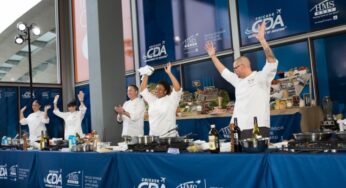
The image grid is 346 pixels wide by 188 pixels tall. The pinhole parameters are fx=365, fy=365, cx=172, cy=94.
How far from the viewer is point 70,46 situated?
9.25m

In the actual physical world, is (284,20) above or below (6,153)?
above

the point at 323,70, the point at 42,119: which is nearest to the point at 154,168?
the point at 323,70

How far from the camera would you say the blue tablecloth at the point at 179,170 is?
186 centimetres

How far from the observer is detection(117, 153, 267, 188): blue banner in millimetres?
2102

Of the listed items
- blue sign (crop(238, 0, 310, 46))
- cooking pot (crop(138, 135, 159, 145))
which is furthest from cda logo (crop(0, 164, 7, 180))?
blue sign (crop(238, 0, 310, 46))

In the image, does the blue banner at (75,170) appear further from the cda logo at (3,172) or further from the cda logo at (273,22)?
the cda logo at (273,22)

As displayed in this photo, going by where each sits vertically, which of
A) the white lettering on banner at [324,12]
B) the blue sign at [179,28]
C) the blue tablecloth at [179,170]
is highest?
the blue sign at [179,28]

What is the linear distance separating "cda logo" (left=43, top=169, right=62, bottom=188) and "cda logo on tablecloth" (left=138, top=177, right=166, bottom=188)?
3.50ft

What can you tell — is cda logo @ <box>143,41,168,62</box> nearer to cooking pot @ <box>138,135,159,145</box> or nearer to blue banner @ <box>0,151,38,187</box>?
blue banner @ <box>0,151,38,187</box>

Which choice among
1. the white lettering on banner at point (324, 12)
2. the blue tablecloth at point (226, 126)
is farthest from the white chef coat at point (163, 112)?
the white lettering on banner at point (324, 12)

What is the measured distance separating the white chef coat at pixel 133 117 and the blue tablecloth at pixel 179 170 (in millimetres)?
1271

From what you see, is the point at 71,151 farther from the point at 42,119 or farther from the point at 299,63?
the point at 42,119

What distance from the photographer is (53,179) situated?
3.48 meters

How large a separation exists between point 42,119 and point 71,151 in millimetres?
3947
